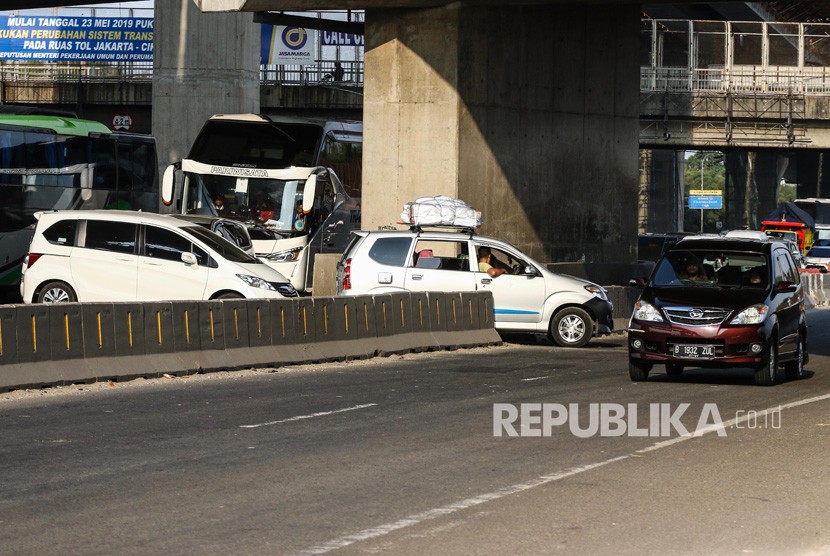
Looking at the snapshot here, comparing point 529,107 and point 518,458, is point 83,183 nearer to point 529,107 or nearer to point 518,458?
point 529,107

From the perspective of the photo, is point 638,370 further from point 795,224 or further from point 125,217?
point 795,224

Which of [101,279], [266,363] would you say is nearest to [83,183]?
[101,279]

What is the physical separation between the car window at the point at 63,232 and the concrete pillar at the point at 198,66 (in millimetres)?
19066

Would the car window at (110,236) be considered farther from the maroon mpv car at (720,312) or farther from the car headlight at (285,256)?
the car headlight at (285,256)

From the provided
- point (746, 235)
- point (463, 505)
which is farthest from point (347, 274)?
point (463, 505)

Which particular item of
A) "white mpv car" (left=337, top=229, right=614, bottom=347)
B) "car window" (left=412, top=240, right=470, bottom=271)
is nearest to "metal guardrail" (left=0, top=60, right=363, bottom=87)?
"car window" (left=412, top=240, right=470, bottom=271)

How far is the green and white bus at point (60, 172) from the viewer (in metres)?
31.2

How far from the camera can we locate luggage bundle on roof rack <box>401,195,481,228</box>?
2538 centimetres

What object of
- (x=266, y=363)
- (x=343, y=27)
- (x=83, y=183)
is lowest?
(x=266, y=363)

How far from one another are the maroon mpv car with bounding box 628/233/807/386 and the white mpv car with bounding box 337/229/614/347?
6474mm

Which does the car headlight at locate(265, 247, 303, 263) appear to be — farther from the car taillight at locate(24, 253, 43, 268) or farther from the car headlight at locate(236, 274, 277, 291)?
the car headlight at locate(236, 274, 277, 291)


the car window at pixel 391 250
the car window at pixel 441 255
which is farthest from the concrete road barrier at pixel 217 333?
the car window at pixel 391 250

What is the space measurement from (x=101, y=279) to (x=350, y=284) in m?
4.10

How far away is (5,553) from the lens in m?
7.26
